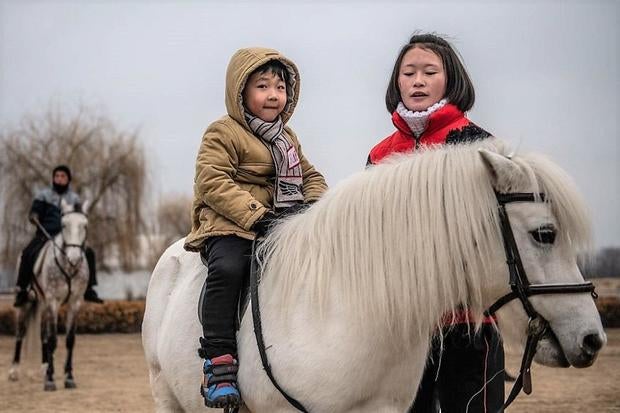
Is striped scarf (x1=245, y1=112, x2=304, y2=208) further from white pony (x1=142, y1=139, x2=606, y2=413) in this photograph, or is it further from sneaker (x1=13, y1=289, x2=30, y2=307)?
sneaker (x1=13, y1=289, x2=30, y2=307)

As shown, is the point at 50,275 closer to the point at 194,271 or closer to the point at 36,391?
the point at 36,391

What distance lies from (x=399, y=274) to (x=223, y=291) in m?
0.73

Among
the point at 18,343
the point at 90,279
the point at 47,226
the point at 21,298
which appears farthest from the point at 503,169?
the point at 18,343

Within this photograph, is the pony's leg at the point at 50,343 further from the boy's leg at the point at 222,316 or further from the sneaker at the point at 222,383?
the sneaker at the point at 222,383

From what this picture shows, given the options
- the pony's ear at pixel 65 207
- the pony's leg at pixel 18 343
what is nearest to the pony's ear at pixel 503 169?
the pony's ear at pixel 65 207

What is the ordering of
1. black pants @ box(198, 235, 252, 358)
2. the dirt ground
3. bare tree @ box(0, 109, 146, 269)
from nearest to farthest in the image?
black pants @ box(198, 235, 252, 358), the dirt ground, bare tree @ box(0, 109, 146, 269)

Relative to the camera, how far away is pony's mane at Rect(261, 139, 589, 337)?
2.75m

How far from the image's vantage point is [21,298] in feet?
40.8

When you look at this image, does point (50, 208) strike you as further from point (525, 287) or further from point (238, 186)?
point (525, 287)

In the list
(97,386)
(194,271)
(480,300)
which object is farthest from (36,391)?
(480,300)

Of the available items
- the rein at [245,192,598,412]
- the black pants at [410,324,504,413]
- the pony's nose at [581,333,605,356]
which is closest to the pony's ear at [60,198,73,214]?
the black pants at [410,324,504,413]

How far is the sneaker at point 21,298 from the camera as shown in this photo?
12336 millimetres

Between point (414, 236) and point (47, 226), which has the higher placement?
point (414, 236)

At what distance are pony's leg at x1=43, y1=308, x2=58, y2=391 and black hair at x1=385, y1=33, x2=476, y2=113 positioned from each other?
8.86 m
